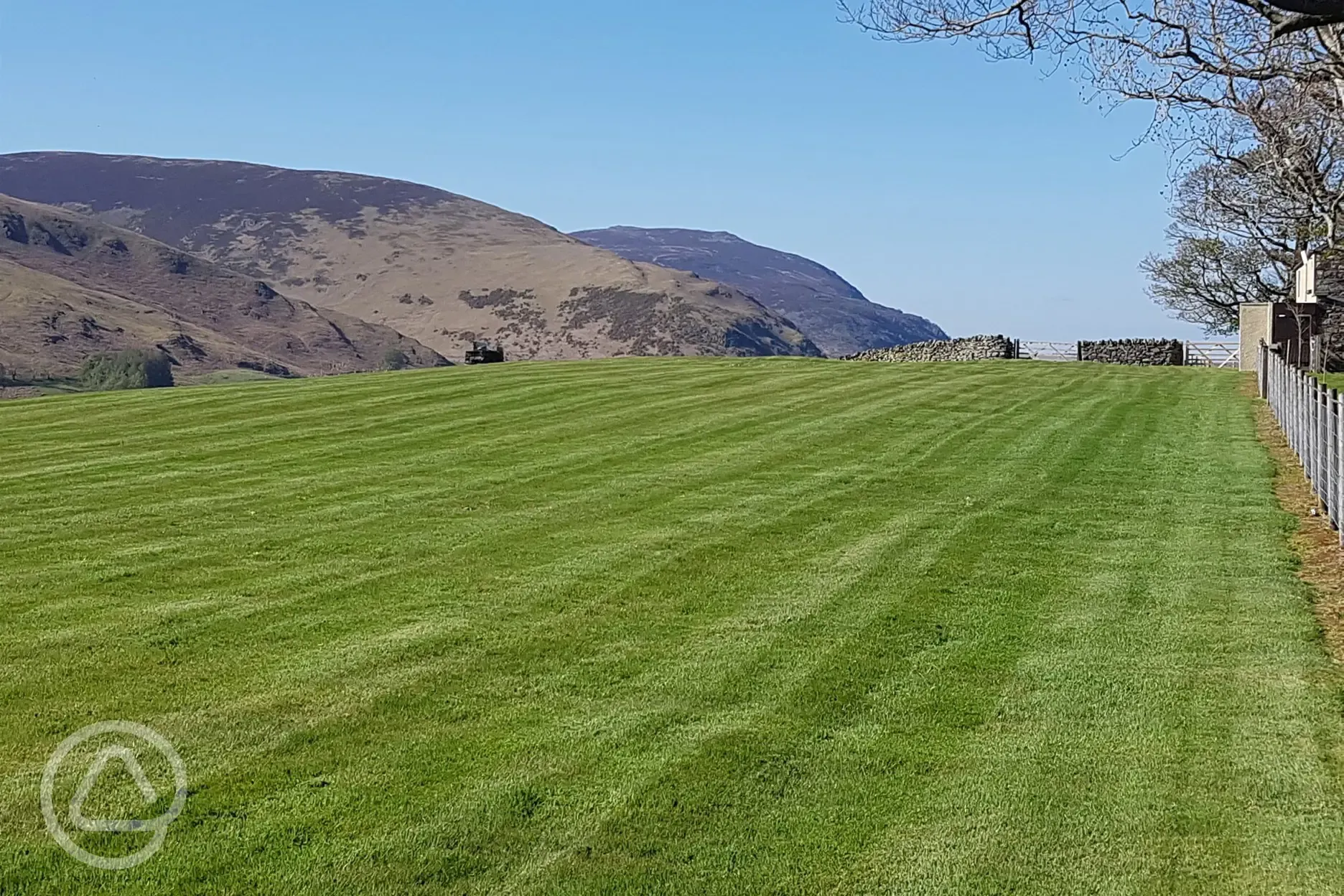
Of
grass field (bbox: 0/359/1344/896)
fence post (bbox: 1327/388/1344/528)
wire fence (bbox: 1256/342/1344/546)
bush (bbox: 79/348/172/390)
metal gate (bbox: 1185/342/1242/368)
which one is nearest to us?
grass field (bbox: 0/359/1344/896)

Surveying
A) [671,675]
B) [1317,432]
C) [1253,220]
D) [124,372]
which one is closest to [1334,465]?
[1317,432]

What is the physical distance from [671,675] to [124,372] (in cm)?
13334

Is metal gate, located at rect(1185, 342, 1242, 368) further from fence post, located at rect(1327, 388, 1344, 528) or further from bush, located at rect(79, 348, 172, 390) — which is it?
bush, located at rect(79, 348, 172, 390)

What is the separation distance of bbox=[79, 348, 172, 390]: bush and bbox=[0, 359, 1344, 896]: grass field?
116 meters

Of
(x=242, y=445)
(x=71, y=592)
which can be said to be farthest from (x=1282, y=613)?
(x=242, y=445)

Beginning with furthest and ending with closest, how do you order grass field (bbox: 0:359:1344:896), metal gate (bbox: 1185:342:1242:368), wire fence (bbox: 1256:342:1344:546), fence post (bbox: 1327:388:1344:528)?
metal gate (bbox: 1185:342:1242:368)
wire fence (bbox: 1256:342:1344:546)
fence post (bbox: 1327:388:1344:528)
grass field (bbox: 0:359:1344:896)

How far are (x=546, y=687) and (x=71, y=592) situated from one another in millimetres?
3916

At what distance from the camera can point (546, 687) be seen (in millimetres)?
7137

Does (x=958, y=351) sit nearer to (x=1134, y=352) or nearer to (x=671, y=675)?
(x=1134, y=352)

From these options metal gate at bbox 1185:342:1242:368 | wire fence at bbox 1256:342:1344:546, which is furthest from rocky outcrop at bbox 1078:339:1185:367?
wire fence at bbox 1256:342:1344:546

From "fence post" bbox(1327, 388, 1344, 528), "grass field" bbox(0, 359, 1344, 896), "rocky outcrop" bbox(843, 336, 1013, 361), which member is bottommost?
"grass field" bbox(0, 359, 1344, 896)

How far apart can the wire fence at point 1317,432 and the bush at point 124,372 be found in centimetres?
11532

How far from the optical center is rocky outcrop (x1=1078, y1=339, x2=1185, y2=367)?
161 feet

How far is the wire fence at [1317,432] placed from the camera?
1186 cm
